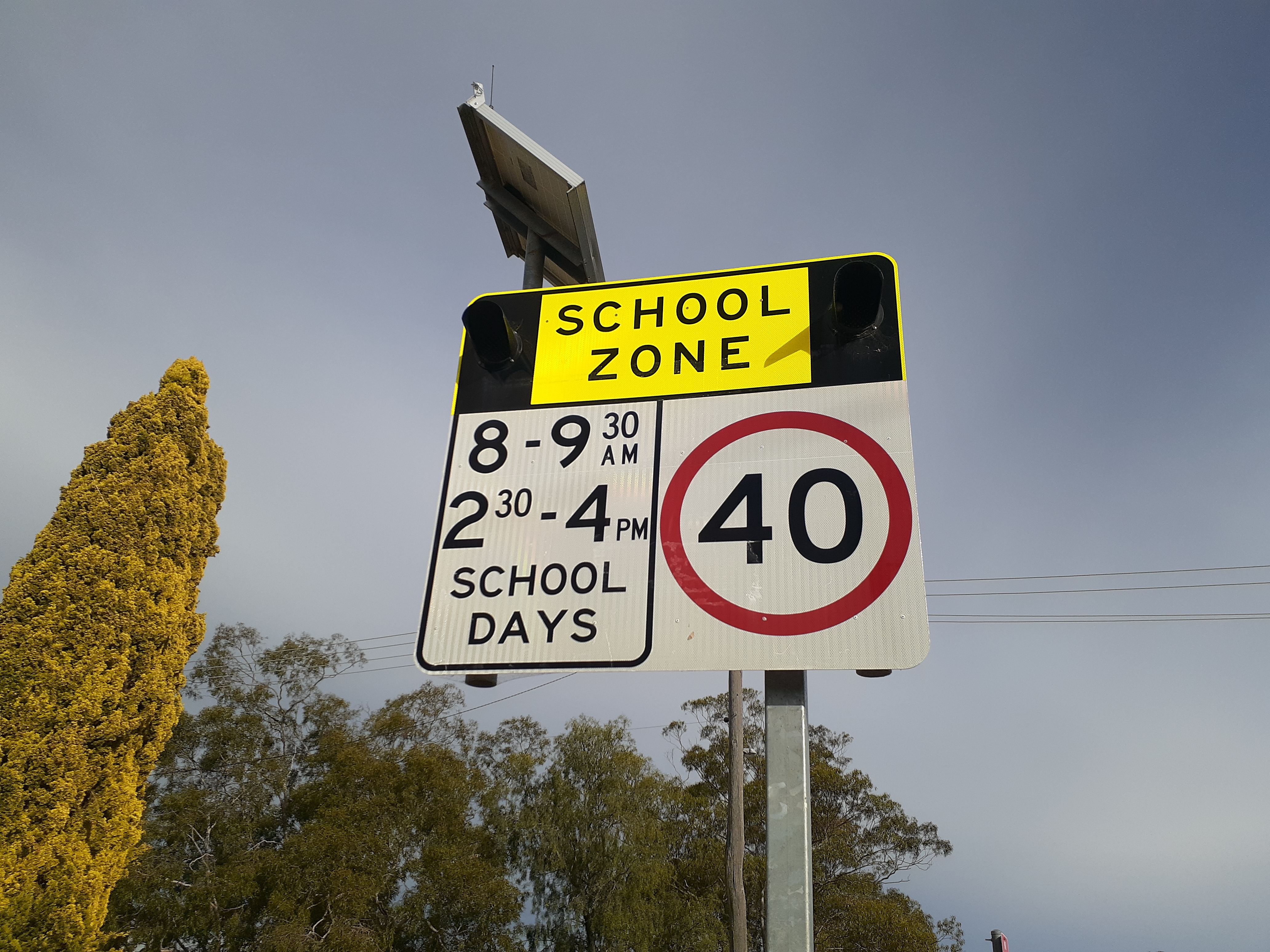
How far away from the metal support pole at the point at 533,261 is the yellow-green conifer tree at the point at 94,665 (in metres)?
8.06

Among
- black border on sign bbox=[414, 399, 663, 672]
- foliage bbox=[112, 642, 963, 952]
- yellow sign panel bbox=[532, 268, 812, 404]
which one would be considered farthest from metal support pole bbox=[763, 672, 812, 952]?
foliage bbox=[112, 642, 963, 952]

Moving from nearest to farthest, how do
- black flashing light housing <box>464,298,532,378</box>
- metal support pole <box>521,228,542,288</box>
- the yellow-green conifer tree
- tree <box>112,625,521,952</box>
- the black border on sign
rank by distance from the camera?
the black border on sign < black flashing light housing <box>464,298,532,378</box> < metal support pole <box>521,228,542,288</box> < the yellow-green conifer tree < tree <box>112,625,521,952</box>

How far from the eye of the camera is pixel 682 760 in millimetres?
19812

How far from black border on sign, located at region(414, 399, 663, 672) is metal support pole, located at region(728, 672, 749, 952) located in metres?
8.52

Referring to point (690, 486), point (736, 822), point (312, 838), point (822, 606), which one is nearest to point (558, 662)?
point (690, 486)

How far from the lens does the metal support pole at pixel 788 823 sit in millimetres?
1510

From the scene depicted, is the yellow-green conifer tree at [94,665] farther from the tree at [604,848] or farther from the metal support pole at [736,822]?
the tree at [604,848]

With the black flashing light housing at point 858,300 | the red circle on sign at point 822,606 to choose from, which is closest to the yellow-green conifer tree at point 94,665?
the red circle on sign at point 822,606

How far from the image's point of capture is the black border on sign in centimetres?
191

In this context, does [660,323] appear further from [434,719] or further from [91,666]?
[434,719]

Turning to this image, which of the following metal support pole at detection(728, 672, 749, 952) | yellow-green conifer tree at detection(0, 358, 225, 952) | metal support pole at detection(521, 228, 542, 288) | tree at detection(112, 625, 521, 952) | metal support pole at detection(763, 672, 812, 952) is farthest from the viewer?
tree at detection(112, 625, 521, 952)

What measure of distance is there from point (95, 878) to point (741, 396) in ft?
31.7

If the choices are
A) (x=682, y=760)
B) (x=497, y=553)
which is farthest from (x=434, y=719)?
(x=497, y=553)

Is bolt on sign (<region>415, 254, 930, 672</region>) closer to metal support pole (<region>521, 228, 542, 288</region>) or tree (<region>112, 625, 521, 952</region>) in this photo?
metal support pole (<region>521, 228, 542, 288</region>)
